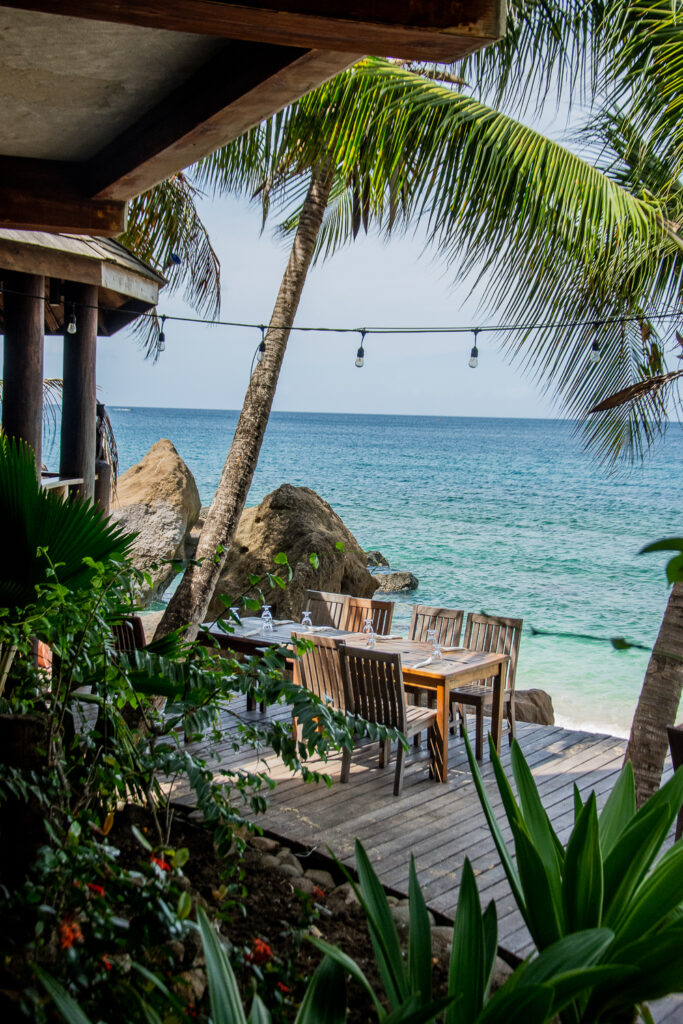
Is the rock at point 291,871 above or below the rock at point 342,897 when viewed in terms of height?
below

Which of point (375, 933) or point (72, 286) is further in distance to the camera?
point (72, 286)

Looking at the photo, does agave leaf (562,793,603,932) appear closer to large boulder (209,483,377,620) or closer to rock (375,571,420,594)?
large boulder (209,483,377,620)

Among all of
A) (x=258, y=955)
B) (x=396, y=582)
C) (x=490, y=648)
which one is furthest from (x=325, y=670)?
(x=396, y=582)

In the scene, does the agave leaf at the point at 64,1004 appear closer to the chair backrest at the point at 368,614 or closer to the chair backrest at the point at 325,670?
the chair backrest at the point at 325,670

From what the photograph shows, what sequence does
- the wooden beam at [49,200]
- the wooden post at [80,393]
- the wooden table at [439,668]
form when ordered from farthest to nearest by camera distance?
the wooden post at [80,393], the wooden table at [439,668], the wooden beam at [49,200]

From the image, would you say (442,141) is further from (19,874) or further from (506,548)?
(506,548)

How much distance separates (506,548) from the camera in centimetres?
2912

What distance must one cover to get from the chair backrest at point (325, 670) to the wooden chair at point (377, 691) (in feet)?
0.23

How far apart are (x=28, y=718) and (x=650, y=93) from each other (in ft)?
17.3

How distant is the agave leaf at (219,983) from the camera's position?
1438 millimetres

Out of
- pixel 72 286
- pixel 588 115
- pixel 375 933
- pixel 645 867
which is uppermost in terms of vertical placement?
pixel 588 115

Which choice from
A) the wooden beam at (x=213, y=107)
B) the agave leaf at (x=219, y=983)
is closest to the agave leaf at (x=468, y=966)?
the agave leaf at (x=219, y=983)

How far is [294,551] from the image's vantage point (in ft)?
34.6

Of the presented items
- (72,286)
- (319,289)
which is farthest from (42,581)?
(319,289)
